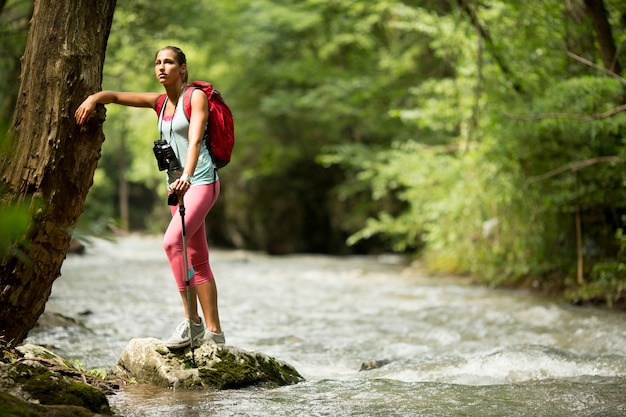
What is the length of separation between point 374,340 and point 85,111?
4044 millimetres

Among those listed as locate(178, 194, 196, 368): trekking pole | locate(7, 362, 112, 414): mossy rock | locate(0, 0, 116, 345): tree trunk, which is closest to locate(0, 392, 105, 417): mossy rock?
locate(7, 362, 112, 414): mossy rock

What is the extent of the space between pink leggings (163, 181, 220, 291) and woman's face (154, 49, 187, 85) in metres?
0.67

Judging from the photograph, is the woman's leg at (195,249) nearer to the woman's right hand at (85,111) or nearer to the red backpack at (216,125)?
the red backpack at (216,125)

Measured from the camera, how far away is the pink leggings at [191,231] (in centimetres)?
424

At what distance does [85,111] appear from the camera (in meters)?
3.85

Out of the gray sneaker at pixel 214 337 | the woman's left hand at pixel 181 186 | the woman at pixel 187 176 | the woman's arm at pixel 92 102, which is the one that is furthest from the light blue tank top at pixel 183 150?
the gray sneaker at pixel 214 337

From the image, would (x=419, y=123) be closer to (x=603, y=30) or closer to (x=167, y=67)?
(x=603, y=30)

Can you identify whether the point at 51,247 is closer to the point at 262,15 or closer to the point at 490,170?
the point at 490,170

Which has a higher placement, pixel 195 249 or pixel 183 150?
pixel 183 150

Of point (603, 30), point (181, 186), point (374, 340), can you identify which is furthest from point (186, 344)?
point (603, 30)

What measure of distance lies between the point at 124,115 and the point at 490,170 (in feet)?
48.0

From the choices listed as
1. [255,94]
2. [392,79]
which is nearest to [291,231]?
[255,94]

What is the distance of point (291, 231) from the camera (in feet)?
67.5

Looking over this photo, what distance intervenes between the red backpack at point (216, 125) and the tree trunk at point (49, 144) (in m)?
0.58
